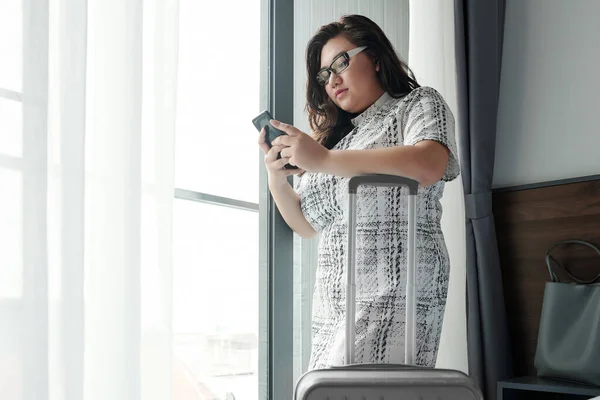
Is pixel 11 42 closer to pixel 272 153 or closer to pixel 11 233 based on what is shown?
pixel 11 233

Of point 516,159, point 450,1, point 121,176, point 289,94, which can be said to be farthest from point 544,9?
point 121,176

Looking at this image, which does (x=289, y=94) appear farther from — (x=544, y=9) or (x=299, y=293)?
(x=544, y=9)

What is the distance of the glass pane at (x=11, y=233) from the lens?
1076mm

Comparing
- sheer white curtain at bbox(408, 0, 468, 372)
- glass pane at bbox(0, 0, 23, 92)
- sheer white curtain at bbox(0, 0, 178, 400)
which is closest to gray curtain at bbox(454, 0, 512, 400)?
sheer white curtain at bbox(408, 0, 468, 372)

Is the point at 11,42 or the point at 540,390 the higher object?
the point at 11,42

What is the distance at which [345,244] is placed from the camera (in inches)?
58.2

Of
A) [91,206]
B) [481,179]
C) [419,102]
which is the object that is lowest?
[91,206]

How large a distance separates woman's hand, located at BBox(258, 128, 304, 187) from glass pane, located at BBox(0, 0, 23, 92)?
0.59 metres

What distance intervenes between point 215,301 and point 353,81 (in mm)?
639

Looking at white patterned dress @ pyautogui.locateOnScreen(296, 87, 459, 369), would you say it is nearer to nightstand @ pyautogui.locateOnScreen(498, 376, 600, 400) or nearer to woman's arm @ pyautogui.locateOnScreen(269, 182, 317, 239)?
woman's arm @ pyautogui.locateOnScreen(269, 182, 317, 239)

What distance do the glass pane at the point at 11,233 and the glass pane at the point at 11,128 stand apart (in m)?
0.03

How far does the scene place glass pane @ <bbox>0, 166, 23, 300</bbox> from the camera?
108cm

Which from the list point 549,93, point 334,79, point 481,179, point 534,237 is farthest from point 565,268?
point 334,79

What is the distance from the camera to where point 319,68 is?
171cm
